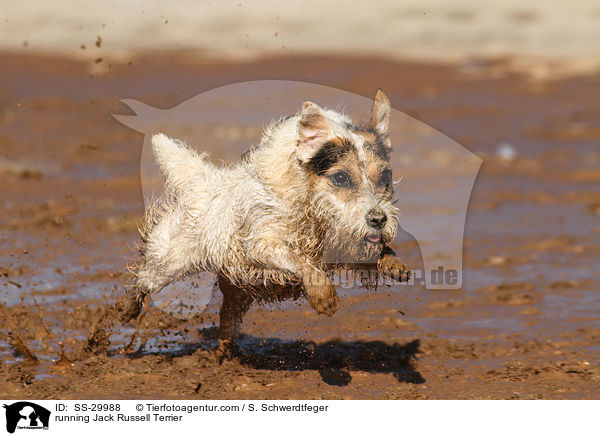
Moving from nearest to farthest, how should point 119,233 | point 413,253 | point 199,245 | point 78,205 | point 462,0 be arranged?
point 199,245 → point 413,253 → point 119,233 → point 78,205 → point 462,0

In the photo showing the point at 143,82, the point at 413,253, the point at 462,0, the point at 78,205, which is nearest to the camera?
the point at 413,253

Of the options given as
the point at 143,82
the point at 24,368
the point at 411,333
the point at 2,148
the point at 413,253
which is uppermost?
the point at 143,82

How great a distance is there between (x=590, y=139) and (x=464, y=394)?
594 inches

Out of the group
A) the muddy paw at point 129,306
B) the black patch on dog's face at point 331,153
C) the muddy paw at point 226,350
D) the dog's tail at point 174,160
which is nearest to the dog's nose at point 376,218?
the black patch on dog's face at point 331,153

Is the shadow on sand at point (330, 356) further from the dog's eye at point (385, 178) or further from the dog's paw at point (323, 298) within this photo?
the dog's eye at point (385, 178)

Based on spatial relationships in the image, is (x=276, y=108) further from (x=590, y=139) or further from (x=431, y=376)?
(x=431, y=376)

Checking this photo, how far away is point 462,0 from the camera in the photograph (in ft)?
118

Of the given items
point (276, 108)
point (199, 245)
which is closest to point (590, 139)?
point (276, 108)

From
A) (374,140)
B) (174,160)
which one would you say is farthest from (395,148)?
(374,140)

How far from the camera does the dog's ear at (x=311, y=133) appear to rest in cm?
645

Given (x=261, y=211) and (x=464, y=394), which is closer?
(x=261, y=211)

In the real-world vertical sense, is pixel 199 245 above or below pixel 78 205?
below

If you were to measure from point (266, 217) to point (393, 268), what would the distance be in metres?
1.12

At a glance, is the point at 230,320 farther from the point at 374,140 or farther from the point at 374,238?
the point at 374,140
